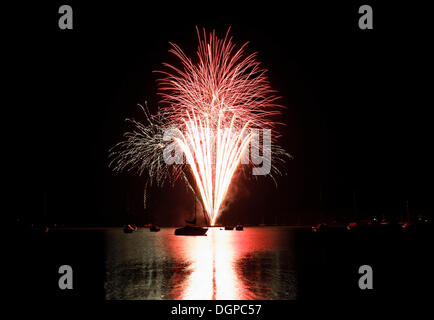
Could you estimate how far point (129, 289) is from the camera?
2267cm

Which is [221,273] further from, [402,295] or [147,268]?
[402,295]

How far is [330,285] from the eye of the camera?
24.6m

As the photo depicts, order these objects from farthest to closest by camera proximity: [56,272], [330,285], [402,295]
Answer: [56,272]
[330,285]
[402,295]

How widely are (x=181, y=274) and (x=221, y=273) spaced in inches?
114

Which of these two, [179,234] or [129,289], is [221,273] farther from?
[179,234]

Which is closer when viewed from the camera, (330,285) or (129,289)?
(129,289)

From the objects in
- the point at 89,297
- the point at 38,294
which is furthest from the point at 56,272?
the point at 89,297

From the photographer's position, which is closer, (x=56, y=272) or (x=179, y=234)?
(x=56, y=272)

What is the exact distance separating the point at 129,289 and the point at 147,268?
418 inches

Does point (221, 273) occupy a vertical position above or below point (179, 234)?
above

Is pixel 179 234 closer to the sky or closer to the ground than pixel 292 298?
closer to the ground
